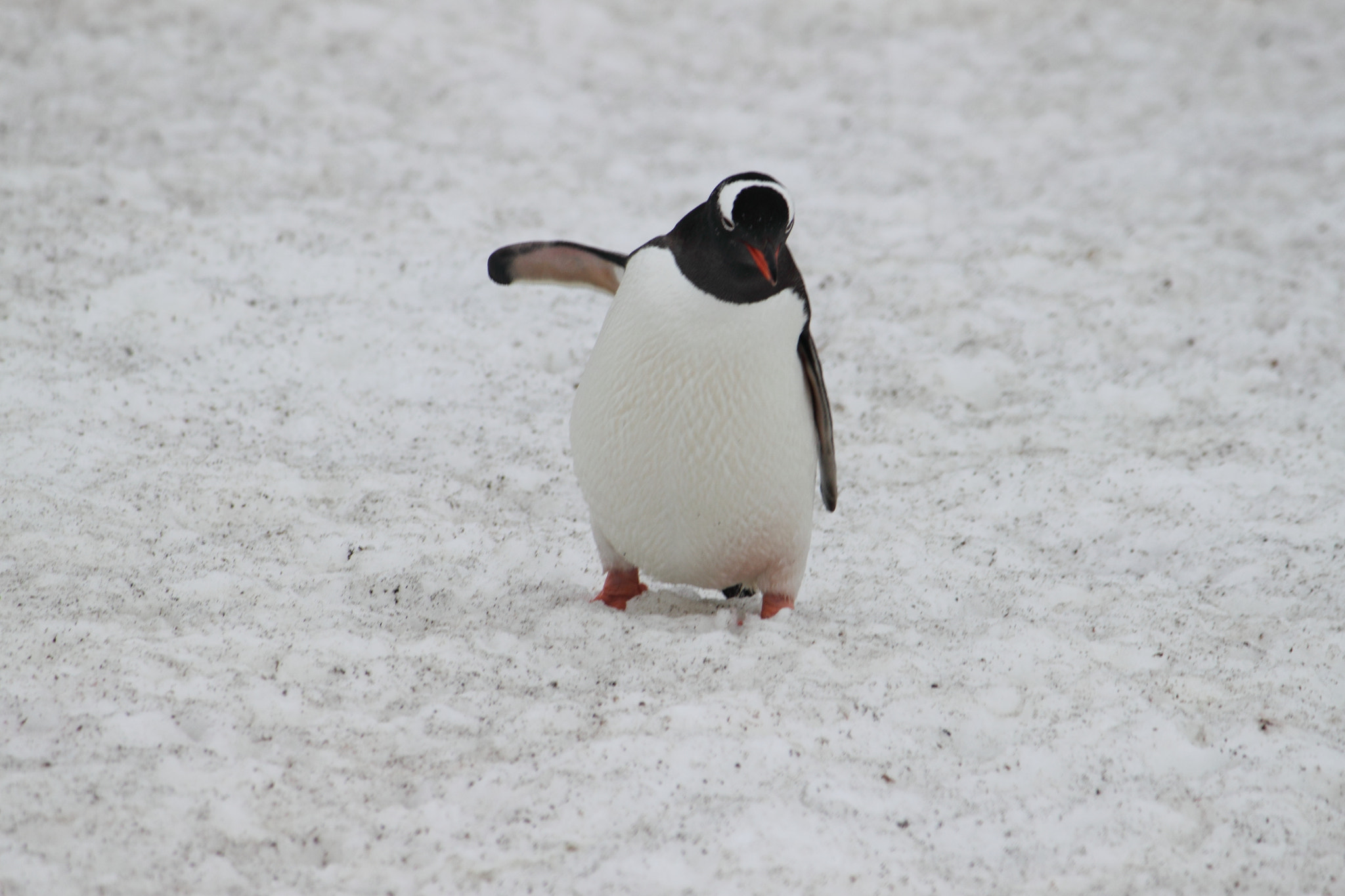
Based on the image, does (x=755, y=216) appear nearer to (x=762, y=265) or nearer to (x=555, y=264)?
(x=762, y=265)

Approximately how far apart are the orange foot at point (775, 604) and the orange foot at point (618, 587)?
288mm

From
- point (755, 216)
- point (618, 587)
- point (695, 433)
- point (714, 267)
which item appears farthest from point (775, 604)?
point (755, 216)

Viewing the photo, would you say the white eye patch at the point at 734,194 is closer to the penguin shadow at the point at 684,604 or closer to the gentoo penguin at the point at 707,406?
the gentoo penguin at the point at 707,406

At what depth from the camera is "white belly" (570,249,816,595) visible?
2318 mm

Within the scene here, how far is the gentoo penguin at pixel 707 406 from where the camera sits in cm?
226

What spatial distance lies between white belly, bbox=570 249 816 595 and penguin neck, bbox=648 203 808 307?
0.02 m

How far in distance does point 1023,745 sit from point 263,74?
482 centimetres

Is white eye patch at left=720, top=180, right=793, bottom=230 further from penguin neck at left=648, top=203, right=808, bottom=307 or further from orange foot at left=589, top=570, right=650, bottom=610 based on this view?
orange foot at left=589, top=570, right=650, bottom=610

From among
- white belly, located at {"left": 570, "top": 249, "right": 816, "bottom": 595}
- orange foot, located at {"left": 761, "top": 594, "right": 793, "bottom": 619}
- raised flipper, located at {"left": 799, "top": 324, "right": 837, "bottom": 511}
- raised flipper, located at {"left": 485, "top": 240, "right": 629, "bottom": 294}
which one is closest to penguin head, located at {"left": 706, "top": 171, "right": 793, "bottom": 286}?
white belly, located at {"left": 570, "top": 249, "right": 816, "bottom": 595}

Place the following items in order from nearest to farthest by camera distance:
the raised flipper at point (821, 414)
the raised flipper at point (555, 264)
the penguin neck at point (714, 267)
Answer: the penguin neck at point (714, 267), the raised flipper at point (821, 414), the raised flipper at point (555, 264)

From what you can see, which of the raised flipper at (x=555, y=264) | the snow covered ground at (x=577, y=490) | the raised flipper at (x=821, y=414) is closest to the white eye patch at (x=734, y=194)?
the raised flipper at (x=821, y=414)

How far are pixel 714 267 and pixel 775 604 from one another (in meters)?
0.79

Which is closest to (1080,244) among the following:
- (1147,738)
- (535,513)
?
(535,513)

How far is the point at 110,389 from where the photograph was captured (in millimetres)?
3348
